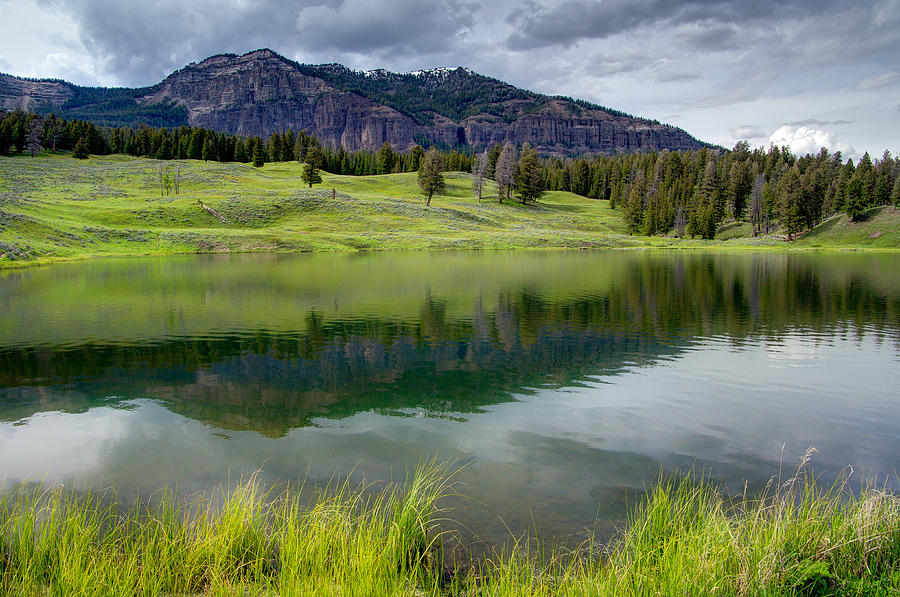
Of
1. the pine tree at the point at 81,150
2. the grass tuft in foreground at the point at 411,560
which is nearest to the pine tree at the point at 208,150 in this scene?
the pine tree at the point at 81,150

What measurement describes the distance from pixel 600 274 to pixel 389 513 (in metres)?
45.0

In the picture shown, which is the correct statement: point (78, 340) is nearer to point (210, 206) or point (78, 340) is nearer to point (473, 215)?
point (210, 206)

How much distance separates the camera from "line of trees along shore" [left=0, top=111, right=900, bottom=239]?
115438 millimetres

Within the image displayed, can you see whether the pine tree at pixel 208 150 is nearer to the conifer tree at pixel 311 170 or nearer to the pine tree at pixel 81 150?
the pine tree at pixel 81 150

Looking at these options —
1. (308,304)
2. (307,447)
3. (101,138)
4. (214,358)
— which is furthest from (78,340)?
(101,138)

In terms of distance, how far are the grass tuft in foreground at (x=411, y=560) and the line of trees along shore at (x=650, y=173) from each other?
413 ft

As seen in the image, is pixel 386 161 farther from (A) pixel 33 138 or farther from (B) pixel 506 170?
(A) pixel 33 138

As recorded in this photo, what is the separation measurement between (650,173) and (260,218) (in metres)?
118

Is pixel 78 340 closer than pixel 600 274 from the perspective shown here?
Yes

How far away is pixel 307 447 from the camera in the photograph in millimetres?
11047

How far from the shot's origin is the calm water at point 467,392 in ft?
33.0

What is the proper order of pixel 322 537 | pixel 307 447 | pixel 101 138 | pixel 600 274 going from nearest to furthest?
pixel 322 537 → pixel 307 447 → pixel 600 274 → pixel 101 138

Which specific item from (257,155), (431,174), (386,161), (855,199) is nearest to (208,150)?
(257,155)

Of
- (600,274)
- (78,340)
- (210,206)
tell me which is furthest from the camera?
(210,206)
